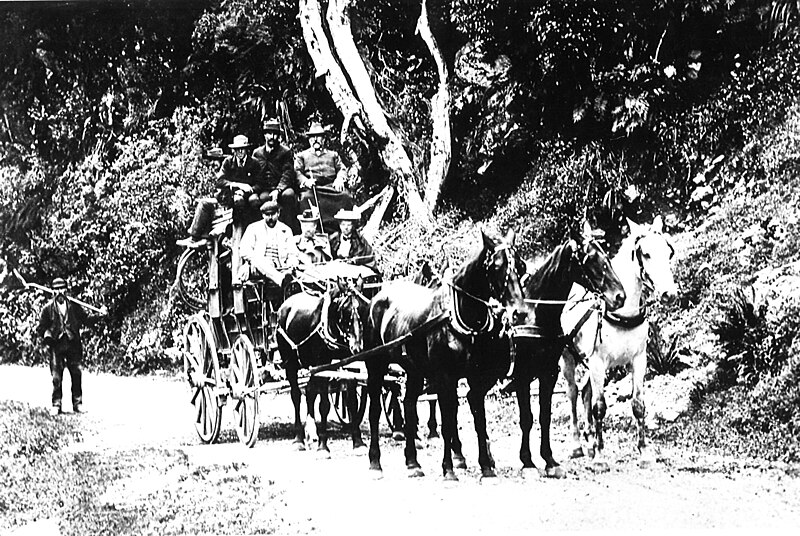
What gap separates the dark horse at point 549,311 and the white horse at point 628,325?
420 mm

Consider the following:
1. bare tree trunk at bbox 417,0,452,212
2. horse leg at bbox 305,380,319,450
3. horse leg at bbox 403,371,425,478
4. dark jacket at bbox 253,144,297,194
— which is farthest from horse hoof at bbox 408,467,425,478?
dark jacket at bbox 253,144,297,194

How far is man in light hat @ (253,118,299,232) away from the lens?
8586 mm

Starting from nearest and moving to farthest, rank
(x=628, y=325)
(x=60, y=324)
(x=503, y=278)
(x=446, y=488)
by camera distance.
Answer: (x=503, y=278), (x=446, y=488), (x=628, y=325), (x=60, y=324)

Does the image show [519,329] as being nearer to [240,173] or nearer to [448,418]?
[448,418]

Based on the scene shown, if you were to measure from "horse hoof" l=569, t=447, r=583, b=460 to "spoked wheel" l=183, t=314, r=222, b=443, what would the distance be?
2.97m

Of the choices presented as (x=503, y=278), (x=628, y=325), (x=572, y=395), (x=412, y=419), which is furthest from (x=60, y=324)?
(x=628, y=325)

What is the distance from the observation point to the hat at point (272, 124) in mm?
8555

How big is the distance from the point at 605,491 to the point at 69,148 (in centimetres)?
463

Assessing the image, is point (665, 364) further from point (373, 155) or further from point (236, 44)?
point (236, 44)

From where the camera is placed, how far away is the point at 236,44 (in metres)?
7.94

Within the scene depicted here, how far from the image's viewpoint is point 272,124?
28.2ft

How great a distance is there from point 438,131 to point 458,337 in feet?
8.24

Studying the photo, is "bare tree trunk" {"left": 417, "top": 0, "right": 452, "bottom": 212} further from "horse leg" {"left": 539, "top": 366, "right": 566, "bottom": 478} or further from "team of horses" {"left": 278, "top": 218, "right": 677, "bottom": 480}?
"horse leg" {"left": 539, "top": 366, "right": 566, "bottom": 478}

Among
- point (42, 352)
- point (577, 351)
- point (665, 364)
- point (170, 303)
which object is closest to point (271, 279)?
point (170, 303)
